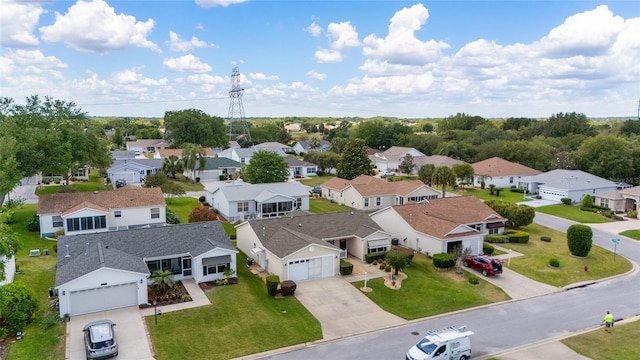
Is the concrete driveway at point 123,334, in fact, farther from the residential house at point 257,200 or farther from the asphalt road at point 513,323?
the residential house at point 257,200

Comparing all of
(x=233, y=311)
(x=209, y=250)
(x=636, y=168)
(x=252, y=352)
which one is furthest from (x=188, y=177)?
(x=636, y=168)

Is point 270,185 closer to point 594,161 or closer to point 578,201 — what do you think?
point 578,201

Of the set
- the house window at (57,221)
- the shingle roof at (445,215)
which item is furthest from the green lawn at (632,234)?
the house window at (57,221)

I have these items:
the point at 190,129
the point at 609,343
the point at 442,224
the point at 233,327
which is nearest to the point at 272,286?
the point at 233,327

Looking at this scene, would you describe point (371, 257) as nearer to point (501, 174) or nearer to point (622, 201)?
point (622, 201)

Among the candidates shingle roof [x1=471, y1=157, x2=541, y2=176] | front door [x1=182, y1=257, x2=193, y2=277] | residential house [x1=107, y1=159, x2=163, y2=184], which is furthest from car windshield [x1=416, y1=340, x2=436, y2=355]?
shingle roof [x1=471, y1=157, x2=541, y2=176]

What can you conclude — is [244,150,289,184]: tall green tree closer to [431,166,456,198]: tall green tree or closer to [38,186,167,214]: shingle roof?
[38,186,167,214]: shingle roof
